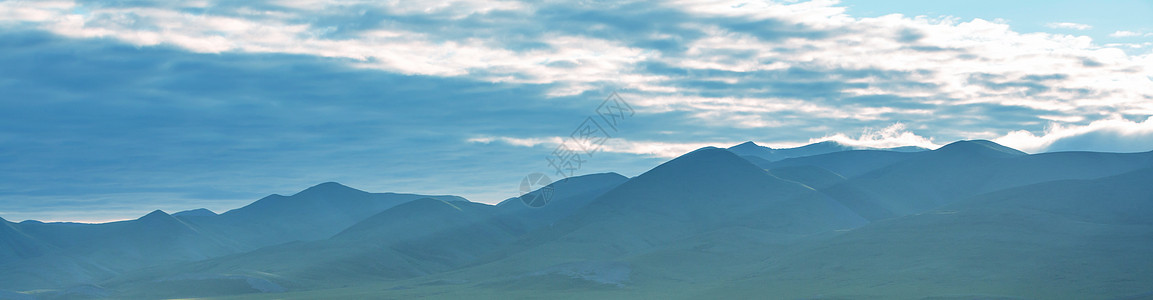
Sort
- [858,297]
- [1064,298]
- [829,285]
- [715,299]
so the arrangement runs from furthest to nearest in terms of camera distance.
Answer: [829,285] < [715,299] < [858,297] < [1064,298]

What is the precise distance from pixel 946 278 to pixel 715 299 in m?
49.1

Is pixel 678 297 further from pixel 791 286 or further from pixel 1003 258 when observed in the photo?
pixel 1003 258

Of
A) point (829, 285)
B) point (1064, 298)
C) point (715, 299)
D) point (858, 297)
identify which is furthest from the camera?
point (829, 285)

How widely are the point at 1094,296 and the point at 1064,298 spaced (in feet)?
17.8

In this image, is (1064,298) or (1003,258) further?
(1003,258)

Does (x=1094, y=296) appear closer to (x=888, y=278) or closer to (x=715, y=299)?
(x=888, y=278)

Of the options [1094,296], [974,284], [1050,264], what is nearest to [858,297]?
[974,284]

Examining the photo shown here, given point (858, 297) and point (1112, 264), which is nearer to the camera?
point (858, 297)

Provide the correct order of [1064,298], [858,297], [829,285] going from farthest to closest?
[829,285]
[858,297]
[1064,298]

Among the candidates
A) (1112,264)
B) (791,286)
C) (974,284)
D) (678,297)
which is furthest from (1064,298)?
(678,297)

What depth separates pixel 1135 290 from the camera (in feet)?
484

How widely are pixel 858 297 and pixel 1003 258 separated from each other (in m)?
56.5

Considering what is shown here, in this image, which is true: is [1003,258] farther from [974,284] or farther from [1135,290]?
[1135,290]

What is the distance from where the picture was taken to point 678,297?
188000 millimetres
